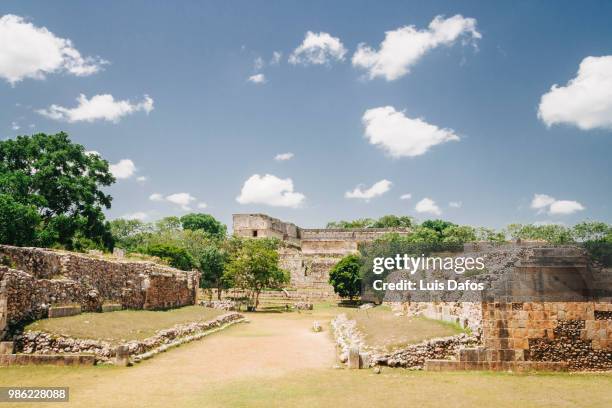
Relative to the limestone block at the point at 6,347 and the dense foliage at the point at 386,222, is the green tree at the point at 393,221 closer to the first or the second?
the dense foliage at the point at 386,222

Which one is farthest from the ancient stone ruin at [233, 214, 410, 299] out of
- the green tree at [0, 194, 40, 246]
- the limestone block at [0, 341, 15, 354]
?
the limestone block at [0, 341, 15, 354]

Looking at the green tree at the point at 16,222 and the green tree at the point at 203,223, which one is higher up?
the green tree at the point at 203,223

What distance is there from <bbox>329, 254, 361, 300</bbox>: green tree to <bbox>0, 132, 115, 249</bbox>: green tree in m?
17.4

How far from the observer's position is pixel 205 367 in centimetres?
1111

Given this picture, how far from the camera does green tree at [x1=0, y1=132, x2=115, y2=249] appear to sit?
2459 cm

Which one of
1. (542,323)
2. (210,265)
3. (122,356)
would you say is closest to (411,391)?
(542,323)

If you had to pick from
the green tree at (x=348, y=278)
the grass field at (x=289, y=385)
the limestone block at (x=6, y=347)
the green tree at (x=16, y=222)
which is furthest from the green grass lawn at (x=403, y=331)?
the green tree at (x=348, y=278)

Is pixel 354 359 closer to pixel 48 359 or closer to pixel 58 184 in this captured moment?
pixel 48 359

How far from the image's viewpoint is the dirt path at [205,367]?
817 centimetres

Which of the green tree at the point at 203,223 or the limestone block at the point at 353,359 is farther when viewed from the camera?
the green tree at the point at 203,223

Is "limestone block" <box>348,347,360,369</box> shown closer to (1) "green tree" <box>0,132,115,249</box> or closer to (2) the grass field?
(2) the grass field

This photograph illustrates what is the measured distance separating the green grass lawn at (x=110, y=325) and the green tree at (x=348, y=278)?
723 inches

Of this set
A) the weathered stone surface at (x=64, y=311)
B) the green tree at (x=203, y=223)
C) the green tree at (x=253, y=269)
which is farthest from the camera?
the green tree at (x=203, y=223)

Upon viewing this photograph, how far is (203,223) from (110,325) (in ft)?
219
